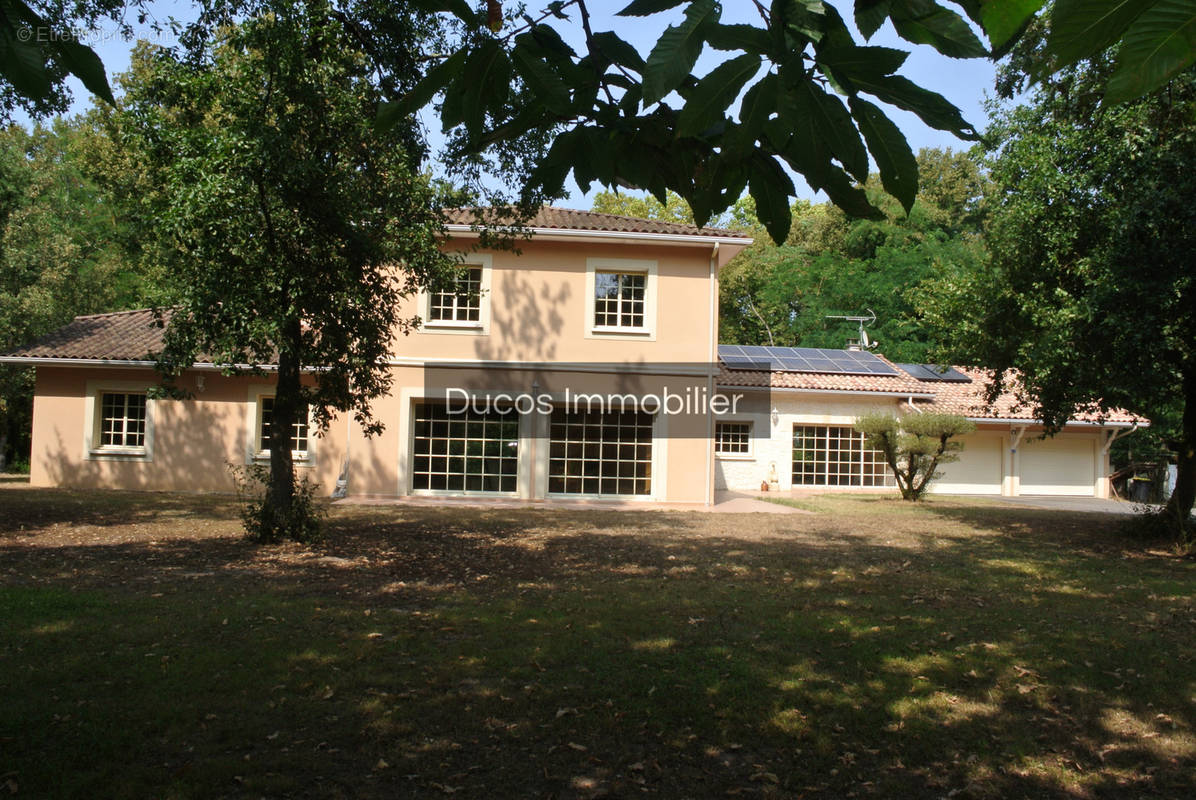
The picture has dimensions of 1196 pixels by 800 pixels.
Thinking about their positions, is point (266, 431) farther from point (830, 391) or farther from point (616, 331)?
point (830, 391)

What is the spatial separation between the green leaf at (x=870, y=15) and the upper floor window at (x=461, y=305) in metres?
14.7

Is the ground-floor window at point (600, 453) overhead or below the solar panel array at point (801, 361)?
below

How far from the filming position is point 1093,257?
10.2 m

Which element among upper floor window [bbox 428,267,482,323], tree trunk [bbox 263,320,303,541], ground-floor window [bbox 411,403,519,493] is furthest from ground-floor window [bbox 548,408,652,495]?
tree trunk [bbox 263,320,303,541]

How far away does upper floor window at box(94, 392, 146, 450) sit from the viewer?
17.4 m

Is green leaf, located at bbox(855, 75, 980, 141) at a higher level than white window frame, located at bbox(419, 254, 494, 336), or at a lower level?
lower

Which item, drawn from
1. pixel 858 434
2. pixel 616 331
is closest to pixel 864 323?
pixel 858 434

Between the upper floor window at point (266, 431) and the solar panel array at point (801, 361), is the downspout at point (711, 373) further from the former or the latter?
the upper floor window at point (266, 431)

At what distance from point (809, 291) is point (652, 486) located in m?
19.3

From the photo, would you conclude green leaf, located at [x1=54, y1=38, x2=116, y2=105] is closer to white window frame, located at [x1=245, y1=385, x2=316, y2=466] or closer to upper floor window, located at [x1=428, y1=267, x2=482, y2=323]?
upper floor window, located at [x1=428, y1=267, x2=482, y2=323]

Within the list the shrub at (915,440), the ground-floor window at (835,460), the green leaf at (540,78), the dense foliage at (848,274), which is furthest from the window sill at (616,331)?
the dense foliage at (848,274)

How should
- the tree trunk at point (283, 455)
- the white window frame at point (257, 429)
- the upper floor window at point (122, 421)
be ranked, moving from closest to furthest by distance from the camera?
1. the tree trunk at point (283, 455)
2. the white window frame at point (257, 429)
3. the upper floor window at point (122, 421)

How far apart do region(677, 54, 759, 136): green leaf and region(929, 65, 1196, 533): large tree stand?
895 cm

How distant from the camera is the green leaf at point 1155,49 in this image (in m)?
1.27
